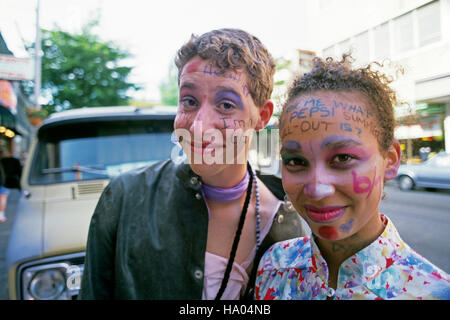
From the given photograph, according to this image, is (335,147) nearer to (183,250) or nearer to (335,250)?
(335,250)

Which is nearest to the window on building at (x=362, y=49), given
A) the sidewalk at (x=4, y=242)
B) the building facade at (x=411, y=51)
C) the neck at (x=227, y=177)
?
the building facade at (x=411, y=51)

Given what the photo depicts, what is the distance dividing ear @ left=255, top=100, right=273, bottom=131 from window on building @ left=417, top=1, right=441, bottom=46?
0.51 metres

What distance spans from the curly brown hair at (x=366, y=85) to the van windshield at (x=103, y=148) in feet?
5.05

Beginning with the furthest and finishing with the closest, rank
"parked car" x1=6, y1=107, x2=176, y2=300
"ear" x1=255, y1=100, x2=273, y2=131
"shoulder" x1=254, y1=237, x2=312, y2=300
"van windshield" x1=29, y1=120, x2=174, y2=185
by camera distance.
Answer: "van windshield" x1=29, y1=120, x2=174, y2=185 < "parked car" x1=6, y1=107, x2=176, y2=300 < "ear" x1=255, y1=100, x2=273, y2=131 < "shoulder" x1=254, y1=237, x2=312, y2=300

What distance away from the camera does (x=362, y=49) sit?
3.15ft

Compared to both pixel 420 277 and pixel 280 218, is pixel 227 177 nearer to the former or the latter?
pixel 280 218

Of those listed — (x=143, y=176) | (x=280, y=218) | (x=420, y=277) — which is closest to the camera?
(x=420, y=277)

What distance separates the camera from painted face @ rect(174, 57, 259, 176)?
3.36 feet

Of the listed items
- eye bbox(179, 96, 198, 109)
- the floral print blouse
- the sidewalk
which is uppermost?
eye bbox(179, 96, 198, 109)

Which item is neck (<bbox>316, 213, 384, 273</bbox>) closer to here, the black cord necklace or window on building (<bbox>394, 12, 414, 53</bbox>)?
the black cord necklace

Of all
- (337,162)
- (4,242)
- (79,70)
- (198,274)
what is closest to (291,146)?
(337,162)

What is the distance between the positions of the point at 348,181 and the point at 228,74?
545 millimetres

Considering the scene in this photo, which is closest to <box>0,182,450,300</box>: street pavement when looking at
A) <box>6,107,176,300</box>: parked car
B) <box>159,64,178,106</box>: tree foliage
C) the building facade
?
the building facade
